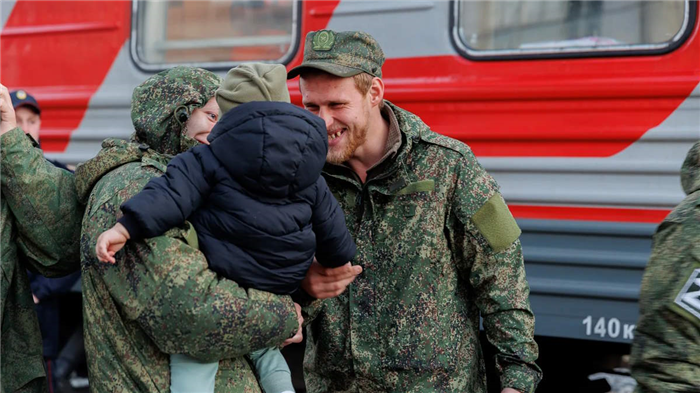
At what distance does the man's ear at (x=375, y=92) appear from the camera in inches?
101

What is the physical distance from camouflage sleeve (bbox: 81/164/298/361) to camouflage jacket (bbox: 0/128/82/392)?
0.35 metres

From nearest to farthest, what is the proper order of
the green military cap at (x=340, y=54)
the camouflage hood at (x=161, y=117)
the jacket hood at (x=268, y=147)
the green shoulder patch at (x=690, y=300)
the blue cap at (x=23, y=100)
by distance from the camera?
1. the green shoulder patch at (x=690, y=300)
2. the jacket hood at (x=268, y=147)
3. the camouflage hood at (x=161, y=117)
4. the green military cap at (x=340, y=54)
5. the blue cap at (x=23, y=100)

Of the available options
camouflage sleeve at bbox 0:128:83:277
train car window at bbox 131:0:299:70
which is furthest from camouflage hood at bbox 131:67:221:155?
train car window at bbox 131:0:299:70

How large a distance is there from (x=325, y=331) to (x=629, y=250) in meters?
1.33

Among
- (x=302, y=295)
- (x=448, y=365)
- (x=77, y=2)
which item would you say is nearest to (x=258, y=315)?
(x=302, y=295)

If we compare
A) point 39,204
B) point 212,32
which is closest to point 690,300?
point 39,204

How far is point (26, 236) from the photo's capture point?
7.20 ft

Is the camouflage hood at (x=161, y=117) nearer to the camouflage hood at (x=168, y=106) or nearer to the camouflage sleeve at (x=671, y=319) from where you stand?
the camouflage hood at (x=168, y=106)

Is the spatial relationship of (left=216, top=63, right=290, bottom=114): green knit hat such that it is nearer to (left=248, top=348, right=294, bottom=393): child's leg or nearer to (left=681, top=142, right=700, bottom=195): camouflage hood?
(left=248, top=348, right=294, bottom=393): child's leg

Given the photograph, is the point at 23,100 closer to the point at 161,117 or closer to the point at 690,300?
the point at 161,117

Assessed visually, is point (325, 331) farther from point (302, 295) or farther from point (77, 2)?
point (77, 2)

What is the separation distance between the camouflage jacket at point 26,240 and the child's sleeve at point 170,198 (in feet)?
1.64

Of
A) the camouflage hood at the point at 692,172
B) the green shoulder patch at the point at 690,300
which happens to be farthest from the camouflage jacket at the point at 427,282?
the green shoulder patch at the point at 690,300

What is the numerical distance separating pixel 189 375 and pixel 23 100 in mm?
2495
